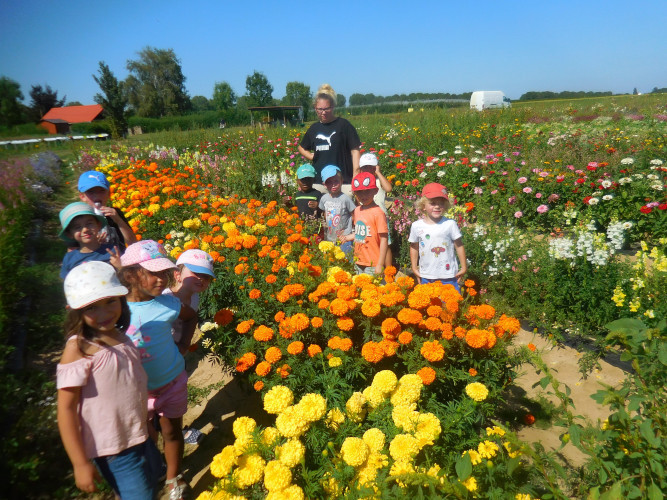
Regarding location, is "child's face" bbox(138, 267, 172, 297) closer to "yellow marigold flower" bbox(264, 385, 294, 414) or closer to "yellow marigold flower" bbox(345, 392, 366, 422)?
"yellow marigold flower" bbox(264, 385, 294, 414)

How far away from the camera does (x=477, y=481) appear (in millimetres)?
1327

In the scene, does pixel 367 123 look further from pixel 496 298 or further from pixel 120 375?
Answer: pixel 120 375

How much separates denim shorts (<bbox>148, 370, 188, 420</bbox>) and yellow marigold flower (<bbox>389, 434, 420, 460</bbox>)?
4.42ft

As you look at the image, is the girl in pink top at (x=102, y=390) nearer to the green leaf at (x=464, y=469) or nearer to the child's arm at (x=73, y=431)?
the child's arm at (x=73, y=431)

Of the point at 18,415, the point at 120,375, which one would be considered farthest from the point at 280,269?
the point at 18,415

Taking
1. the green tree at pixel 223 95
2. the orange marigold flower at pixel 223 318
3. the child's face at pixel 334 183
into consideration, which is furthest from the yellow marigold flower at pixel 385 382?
the green tree at pixel 223 95

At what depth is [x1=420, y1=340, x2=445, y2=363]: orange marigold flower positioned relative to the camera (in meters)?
1.71

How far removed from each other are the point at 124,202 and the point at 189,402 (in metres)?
3.31

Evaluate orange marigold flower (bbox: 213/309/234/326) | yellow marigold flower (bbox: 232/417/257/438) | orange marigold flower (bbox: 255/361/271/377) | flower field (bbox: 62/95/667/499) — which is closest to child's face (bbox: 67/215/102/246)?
flower field (bbox: 62/95/667/499)

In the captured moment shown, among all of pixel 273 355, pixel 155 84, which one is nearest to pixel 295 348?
pixel 273 355

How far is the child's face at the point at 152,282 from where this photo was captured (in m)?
2.01

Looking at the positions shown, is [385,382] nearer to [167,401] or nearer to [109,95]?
[167,401]

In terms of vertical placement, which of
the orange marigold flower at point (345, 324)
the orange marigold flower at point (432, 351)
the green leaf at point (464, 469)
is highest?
the green leaf at point (464, 469)

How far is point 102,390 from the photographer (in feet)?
5.21
